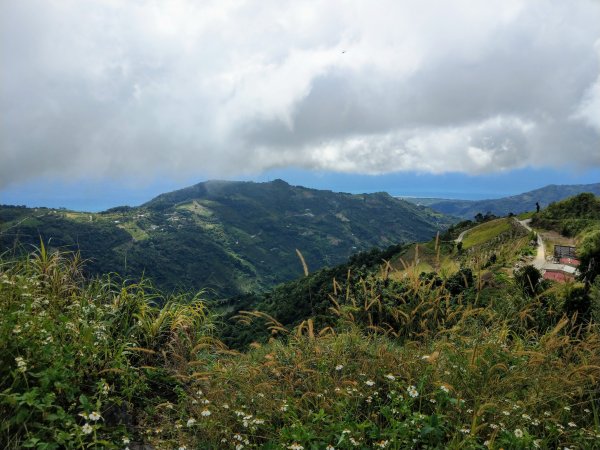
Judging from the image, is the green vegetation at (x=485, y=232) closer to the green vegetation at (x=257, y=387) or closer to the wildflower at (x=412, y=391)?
the green vegetation at (x=257, y=387)

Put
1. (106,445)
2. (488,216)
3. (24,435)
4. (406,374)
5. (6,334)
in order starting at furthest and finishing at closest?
(488,216), (406,374), (6,334), (106,445), (24,435)

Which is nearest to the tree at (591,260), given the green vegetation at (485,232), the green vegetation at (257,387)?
the green vegetation at (257,387)

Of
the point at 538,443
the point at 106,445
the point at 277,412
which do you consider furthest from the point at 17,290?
the point at 538,443

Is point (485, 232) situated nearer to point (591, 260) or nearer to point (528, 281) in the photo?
point (591, 260)

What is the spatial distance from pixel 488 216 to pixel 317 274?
6835 cm

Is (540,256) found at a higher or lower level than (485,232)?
lower

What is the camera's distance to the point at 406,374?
5.57 meters

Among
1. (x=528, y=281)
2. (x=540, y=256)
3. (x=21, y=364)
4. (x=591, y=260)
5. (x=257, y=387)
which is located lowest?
(x=540, y=256)

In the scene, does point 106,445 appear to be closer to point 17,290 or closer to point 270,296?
point 17,290

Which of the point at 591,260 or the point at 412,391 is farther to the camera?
the point at 591,260

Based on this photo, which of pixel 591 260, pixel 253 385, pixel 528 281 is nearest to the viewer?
pixel 253 385

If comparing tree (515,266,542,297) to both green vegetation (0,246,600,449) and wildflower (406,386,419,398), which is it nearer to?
green vegetation (0,246,600,449)

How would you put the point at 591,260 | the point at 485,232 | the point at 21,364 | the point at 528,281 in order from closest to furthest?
the point at 21,364 < the point at 528,281 < the point at 591,260 < the point at 485,232

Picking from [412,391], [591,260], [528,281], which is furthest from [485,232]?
[412,391]
